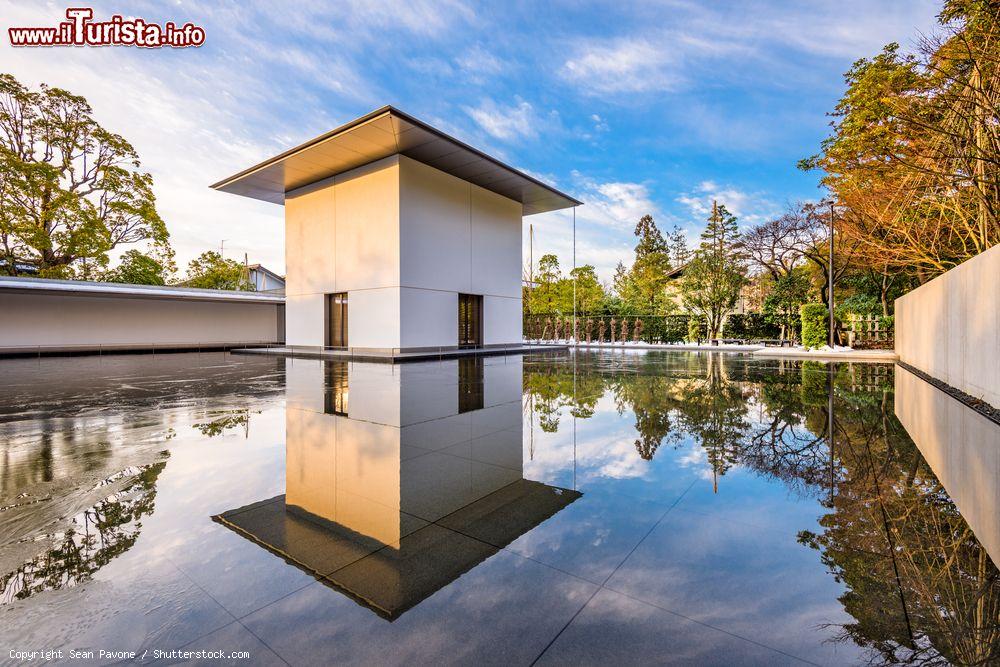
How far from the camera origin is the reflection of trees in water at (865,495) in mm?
1693

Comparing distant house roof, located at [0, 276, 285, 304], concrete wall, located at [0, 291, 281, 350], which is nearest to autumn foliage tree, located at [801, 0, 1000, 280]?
distant house roof, located at [0, 276, 285, 304]

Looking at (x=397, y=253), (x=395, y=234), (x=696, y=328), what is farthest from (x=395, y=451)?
(x=696, y=328)

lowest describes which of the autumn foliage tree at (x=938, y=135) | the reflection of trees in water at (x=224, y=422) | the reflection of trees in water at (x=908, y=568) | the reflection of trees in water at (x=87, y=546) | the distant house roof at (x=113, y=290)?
the reflection of trees in water at (x=908, y=568)

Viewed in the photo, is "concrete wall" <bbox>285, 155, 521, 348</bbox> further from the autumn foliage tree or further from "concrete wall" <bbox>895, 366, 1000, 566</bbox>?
"concrete wall" <bbox>895, 366, 1000, 566</bbox>

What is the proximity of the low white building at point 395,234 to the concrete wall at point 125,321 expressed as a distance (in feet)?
27.4

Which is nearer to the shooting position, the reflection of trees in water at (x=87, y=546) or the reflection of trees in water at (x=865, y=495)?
the reflection of trees in water at (x=865, y=495)

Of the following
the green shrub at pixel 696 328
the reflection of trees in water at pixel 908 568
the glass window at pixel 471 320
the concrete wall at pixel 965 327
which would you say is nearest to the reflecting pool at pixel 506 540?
the reflection of trees in water at pixel 908 568

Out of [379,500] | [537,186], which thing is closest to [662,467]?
[379,500]

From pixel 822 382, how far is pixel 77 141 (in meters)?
33.5

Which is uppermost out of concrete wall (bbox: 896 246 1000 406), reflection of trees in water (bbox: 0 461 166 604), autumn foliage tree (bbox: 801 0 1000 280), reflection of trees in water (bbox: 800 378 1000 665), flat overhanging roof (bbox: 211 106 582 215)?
flat overhanging roof (bbox: 211 106 582 215)

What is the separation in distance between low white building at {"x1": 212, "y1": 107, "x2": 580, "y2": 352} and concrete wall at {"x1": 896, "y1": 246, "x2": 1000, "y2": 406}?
40.8ft

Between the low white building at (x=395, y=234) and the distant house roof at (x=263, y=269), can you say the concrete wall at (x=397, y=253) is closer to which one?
the low white building at (x=395, y=234)

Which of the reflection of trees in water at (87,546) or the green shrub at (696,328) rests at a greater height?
the green shrub at (696,328)

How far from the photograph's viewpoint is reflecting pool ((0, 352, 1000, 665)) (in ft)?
5.40
